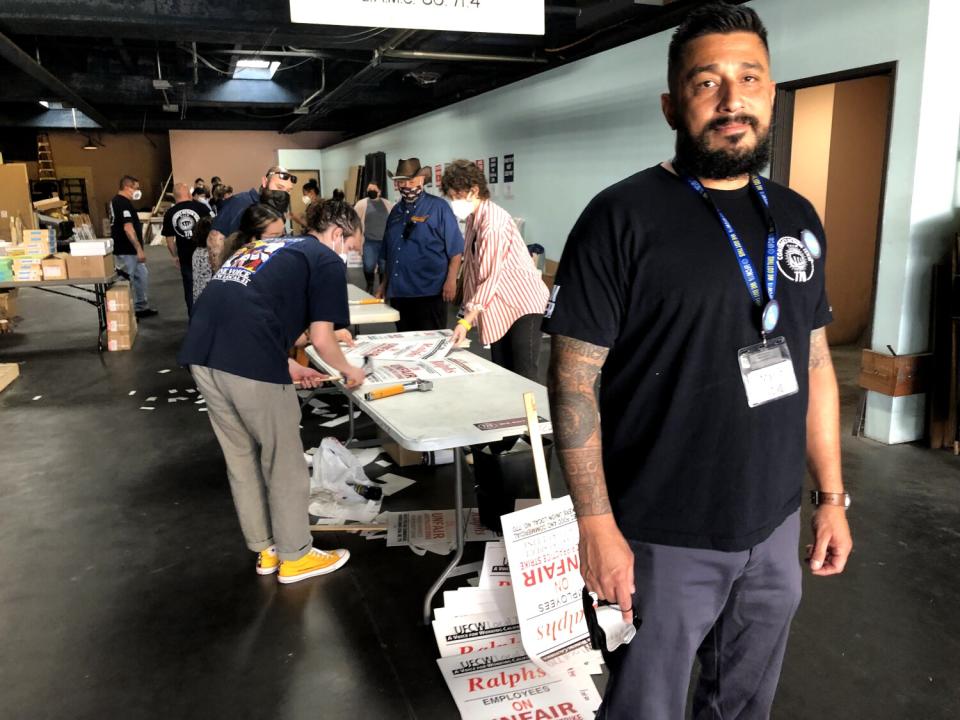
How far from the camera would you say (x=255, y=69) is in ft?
38.5

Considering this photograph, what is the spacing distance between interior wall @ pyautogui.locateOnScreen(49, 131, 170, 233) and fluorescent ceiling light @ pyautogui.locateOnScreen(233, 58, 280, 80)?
9669 mm

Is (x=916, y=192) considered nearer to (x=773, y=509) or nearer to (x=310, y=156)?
(x=773, y=509)

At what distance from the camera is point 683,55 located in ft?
3.93

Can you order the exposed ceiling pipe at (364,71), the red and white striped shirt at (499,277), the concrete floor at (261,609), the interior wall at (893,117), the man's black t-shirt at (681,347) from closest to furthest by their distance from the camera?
the man's black t-shirt at (681,347) < the concrete floor at (261,609) < the red and white striped shirt at (499,277) < the interior wall at (893,117) < the exposed ceiling pipe at (364,71)

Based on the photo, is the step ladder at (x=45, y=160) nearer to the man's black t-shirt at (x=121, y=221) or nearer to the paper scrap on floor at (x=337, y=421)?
the man's black t-shirt at (x=121, y=221)

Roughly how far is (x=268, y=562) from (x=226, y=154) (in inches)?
704

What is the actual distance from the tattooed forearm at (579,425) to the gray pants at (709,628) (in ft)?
0.42

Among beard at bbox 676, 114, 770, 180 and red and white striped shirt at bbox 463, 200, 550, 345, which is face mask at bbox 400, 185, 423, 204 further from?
beard at bbox 676, 114, 770, 180

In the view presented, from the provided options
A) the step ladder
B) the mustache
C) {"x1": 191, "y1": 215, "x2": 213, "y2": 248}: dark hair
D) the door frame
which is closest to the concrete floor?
the door frame

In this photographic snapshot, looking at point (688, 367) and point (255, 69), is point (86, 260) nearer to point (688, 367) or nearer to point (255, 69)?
point (255, 69)

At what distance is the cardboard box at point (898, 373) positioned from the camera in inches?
152

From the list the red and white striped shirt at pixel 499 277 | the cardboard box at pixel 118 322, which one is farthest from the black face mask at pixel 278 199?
the cardboard box at pixel 118 322

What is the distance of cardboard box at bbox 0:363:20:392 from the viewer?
560cm

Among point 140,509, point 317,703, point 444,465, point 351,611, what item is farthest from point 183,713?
point 444,465
